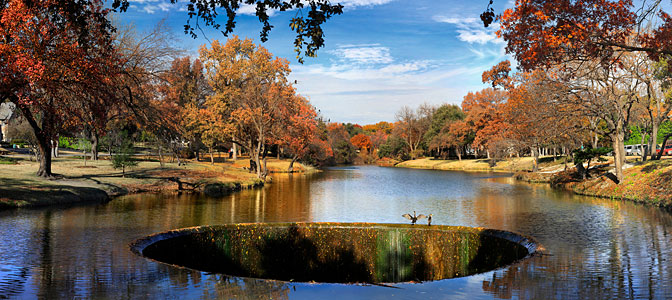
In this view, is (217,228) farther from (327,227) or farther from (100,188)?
(100,188)

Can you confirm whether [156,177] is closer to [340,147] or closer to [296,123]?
[296,123]

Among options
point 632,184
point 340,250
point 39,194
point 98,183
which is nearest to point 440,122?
point 632,184

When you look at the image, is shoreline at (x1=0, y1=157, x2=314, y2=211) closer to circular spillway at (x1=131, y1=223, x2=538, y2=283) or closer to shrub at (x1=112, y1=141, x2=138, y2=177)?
shrub at (x1=112, y1=141, x2=138, y2=177)

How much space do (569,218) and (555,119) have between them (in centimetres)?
1178

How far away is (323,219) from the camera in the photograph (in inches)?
886

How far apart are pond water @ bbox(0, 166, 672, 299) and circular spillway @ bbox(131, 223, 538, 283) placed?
1.64 m

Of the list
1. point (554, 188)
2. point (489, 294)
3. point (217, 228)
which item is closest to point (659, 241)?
point (489, 294)

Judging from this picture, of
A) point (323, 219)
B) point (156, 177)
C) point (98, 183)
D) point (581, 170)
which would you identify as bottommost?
point (323, 219)

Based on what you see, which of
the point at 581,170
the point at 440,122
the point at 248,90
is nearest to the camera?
the point at 581,170

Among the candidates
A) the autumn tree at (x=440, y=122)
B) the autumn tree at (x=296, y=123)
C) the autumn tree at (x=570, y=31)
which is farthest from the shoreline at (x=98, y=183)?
the autumn tree at (x=440, y=122)

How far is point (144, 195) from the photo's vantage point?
102 feet

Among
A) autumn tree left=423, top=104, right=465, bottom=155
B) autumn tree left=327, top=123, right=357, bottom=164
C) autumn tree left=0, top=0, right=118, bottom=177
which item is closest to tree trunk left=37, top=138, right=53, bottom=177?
autumn tree left=0, top=0, right=118, bottom=177

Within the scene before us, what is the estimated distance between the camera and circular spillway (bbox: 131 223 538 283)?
558 inches

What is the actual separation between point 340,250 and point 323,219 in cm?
724
